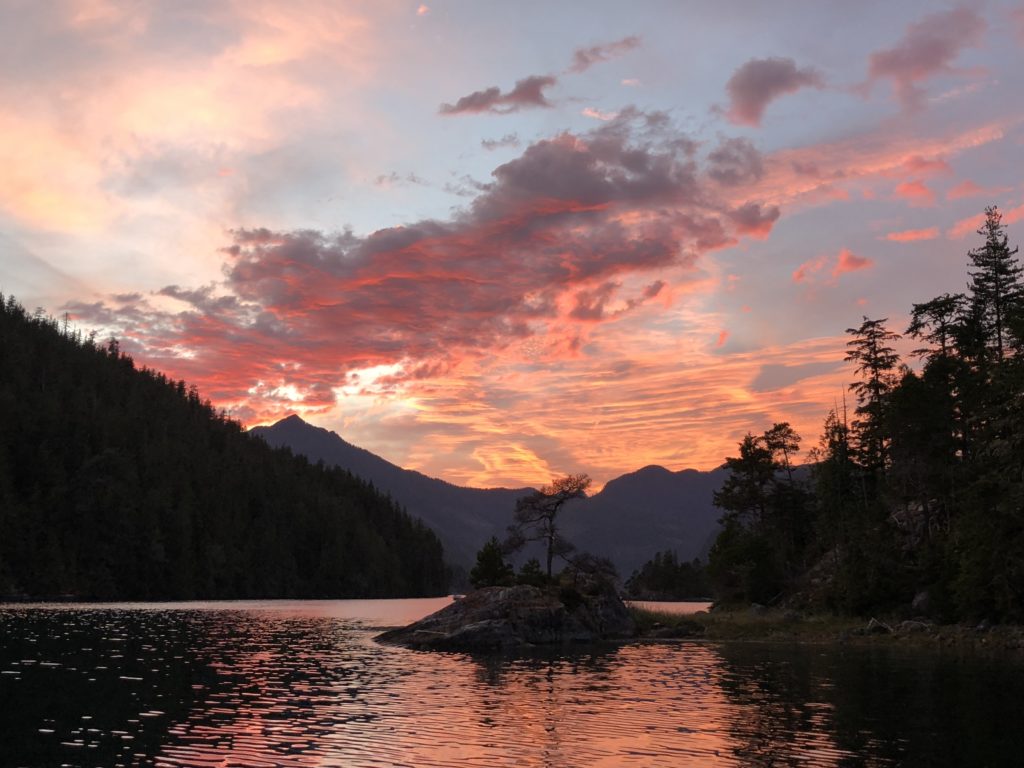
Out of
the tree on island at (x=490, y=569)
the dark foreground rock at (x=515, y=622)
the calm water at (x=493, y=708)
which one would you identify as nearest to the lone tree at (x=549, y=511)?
the dark foreground rock at (x=515, y=622)

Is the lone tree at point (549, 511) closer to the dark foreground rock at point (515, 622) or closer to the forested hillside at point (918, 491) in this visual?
the dark foreground rock at point (515, 622)

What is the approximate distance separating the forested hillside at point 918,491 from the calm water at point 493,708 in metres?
14.1

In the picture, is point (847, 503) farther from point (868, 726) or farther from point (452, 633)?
point (868, 726)

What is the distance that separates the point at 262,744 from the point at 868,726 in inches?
886

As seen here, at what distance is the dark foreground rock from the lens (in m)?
73.9

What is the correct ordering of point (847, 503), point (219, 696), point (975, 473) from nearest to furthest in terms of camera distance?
point (219, 696) < point (975, 473) < point (847, 503)

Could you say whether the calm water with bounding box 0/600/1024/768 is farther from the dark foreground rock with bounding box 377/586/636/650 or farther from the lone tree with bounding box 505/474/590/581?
the lone tree with bounding box 505/474/590/581

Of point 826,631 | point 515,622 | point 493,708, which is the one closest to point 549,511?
point 515,622

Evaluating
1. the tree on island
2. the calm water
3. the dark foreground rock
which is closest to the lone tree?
the dark foreground rock

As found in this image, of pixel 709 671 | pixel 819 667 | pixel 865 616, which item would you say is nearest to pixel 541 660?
pixel 709 671

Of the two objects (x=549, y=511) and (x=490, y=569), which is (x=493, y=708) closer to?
(x=549, y=511)

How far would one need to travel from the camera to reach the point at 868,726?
33.0 metres

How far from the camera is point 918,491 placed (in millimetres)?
86750

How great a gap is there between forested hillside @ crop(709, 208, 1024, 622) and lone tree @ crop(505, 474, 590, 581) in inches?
1148
